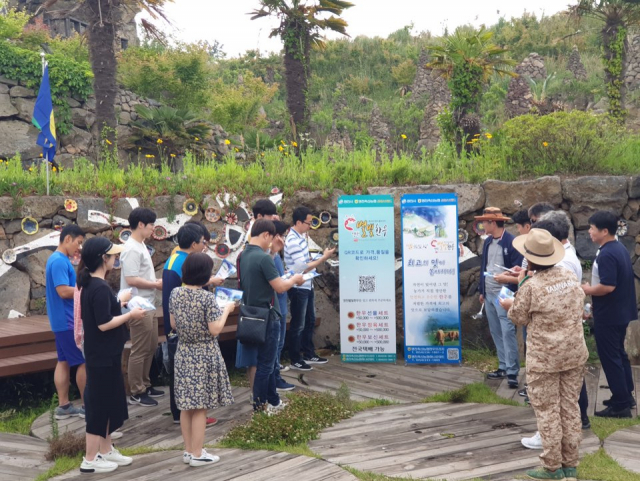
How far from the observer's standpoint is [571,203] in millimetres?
8820

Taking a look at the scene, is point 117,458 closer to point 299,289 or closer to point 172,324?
point 172,324

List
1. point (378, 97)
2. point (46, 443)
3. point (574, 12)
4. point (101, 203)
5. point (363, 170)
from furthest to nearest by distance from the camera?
point (378, 97) → point (574, 12) → point (363, 170) → point (101, 203) → point (46, 443)

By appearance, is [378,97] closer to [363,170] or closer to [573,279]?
[363,170]

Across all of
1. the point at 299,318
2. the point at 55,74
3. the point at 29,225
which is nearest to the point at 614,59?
the point at 299,318

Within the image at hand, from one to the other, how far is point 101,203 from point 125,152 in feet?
22.7

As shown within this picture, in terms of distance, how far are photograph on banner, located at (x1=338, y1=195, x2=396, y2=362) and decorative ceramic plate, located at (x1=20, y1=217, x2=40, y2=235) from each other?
3.51 meters

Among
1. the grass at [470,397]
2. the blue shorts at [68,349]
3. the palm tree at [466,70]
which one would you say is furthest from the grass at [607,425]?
the palm tree at [466,70]

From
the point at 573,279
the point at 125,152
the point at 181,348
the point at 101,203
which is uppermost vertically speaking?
the point at 125,152

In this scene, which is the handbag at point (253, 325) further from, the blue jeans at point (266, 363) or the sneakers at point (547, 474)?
the sneakers at point (547, 474)

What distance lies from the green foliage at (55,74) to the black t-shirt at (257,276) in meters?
11.4

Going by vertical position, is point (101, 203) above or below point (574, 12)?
below

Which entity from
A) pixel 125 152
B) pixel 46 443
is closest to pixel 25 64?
pixel 125 152

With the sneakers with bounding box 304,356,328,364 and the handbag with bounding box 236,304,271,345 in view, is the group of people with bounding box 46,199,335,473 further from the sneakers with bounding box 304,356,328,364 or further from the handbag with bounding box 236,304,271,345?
the sneakers with bounding box 304,356,328,364

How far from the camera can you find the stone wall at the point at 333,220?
8.34m
